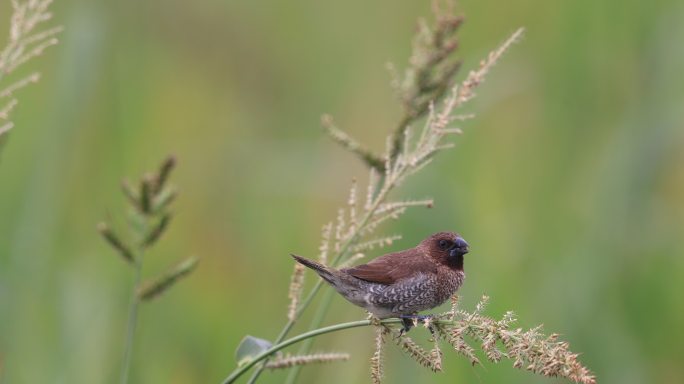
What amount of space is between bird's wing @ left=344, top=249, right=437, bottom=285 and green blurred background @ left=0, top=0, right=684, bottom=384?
77cm

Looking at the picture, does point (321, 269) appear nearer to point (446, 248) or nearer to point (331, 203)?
point (446, 248)

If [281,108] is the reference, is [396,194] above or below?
below

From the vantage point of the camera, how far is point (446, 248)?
2.95m

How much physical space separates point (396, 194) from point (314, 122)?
232 centimetres

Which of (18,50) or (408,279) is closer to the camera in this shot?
(18,50)

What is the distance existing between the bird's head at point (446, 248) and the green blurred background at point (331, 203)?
73cm

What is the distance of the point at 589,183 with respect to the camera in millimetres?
4773

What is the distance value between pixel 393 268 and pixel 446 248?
0.50ft

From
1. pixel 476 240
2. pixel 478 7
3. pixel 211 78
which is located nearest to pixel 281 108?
pixel 211 78

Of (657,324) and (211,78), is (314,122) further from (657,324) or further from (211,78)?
(657,324)

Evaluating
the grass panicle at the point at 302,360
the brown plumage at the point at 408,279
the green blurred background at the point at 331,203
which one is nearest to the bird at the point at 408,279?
the brown plumage at the point at 408,279

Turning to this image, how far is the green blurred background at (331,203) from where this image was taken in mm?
3859

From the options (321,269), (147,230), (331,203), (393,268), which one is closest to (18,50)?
(147,230)

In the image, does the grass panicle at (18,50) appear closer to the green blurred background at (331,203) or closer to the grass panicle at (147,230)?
the grass panicle at (147,230)
